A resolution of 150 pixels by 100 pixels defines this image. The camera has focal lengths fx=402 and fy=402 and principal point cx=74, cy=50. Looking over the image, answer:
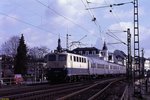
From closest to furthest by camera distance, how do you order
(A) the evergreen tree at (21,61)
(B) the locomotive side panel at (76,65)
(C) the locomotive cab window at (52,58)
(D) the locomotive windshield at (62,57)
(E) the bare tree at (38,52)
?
(D) the locomotive windshield at (62,57) < (B) the locomotive side panel at (76,65) < (C) the locomotive cab window at (52,58) < (A) the evergreen tree at (21,61) < (E) the bare tree at (38,52)

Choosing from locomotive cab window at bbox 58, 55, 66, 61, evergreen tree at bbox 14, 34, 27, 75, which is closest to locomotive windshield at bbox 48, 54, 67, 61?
locomotive cab window at bbox 58, 55, 66, 61

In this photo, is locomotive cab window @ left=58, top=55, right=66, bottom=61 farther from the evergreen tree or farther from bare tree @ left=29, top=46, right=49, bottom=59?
bare tree @ left=29, top=46, right=49, bottom=59

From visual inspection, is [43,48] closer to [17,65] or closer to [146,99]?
[17,65]

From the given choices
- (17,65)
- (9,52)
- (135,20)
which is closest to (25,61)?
(17,65)

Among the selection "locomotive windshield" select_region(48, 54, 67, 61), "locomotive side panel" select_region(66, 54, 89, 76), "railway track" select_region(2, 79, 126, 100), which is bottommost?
"railway track" select_region(2, 79, 126, 100)

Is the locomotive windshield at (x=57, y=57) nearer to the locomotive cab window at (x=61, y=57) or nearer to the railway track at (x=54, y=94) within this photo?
the locomotive cab window at (x=61, y=57)

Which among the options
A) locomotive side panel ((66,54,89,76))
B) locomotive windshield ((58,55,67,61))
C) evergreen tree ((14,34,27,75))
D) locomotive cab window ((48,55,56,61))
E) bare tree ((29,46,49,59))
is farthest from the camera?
bare tree ((29,46,49,59))

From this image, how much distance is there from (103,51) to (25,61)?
58.0 meters

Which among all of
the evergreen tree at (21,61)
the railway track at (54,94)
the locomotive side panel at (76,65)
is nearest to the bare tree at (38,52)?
the evergreen tree at (21,61)

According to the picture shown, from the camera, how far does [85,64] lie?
53219 millimetres

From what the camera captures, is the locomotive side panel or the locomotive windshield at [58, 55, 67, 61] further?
the locomotive side panel

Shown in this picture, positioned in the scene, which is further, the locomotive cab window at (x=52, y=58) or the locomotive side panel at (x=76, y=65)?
the locomotive cab window at (x=52, y=58)

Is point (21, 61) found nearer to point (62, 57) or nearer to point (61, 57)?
point (61, 57)

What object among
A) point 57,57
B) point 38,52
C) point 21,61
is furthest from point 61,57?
point 38,52
